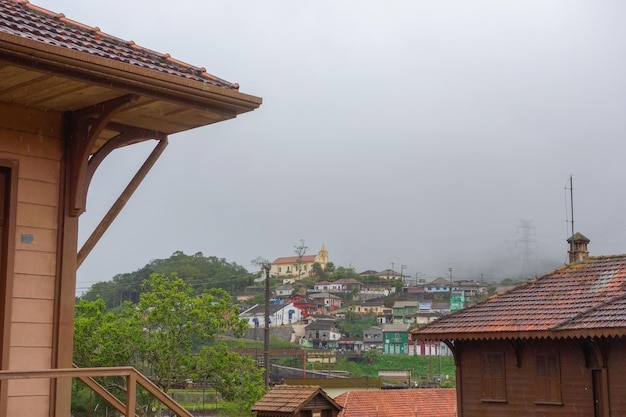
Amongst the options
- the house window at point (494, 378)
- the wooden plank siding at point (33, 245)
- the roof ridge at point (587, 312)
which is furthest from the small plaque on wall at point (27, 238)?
the house window at point (494, 378)

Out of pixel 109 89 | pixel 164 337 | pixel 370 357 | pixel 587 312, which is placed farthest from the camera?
pixel 370 357

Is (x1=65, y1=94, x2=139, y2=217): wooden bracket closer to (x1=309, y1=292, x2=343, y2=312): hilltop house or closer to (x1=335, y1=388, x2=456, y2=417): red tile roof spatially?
(x1=335, y1=388, x2=456, y2=417): red tile roof

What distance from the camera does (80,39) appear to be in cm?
786

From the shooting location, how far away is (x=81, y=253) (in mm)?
8172

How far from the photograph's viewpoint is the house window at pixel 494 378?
73.8 feet

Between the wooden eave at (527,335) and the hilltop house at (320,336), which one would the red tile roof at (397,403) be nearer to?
the wooden eave at (527,335)

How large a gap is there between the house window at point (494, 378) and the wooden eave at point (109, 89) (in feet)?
52.0

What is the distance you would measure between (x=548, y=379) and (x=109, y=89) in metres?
16.7

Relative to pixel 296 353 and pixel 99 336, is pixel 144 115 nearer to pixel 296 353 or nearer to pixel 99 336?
pixel 99 336

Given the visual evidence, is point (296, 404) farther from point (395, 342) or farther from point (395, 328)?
point (395, 328)

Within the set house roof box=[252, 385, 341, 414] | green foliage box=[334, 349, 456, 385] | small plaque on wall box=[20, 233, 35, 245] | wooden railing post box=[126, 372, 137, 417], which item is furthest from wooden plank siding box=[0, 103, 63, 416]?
green foliage box=[334, 349, 456, 385]

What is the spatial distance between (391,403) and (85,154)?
3464 centimetres

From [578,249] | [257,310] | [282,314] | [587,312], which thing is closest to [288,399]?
[578,249]

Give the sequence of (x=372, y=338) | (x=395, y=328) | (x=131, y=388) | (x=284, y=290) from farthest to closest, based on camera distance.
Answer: (x=284, y=290) < (x=372, y=338) < (x=395, y=328) < (x=131, y=388)
